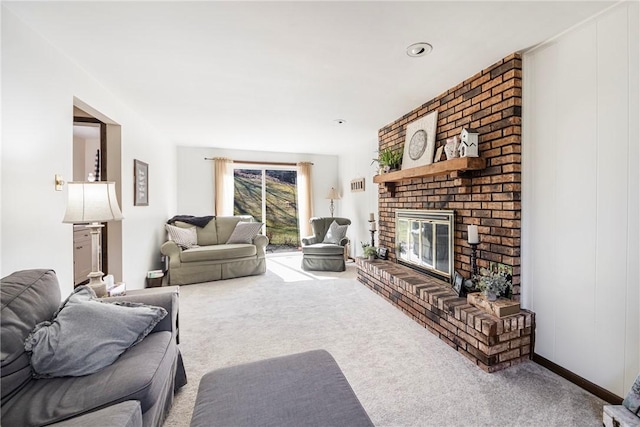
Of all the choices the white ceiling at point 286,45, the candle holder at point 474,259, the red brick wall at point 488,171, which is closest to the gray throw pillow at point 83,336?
the white ceiling at point 286,45

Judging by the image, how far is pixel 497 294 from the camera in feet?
7.00

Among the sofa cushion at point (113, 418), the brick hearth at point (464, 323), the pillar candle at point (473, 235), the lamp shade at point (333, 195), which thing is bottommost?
the brick hearth at point (464, 323)

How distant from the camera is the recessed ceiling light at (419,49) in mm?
1981

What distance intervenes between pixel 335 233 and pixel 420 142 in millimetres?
2364

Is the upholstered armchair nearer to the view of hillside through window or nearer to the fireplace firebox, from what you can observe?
the fireplace firebox

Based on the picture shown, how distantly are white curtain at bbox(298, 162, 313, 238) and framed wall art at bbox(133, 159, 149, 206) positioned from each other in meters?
3.18

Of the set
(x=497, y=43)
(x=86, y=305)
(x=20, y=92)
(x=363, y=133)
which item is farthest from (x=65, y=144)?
(x=363, y=133)

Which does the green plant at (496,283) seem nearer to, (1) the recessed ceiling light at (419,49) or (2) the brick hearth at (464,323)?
(2) the brick hearth at (464,323)

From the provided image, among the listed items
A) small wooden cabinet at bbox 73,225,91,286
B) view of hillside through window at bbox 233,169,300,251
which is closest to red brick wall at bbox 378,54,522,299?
view of hillside through window at bbox 233,169,300,251

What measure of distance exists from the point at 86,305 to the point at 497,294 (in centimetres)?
263

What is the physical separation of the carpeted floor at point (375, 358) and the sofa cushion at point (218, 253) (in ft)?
1.87

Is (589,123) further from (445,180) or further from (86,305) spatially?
(86,305)

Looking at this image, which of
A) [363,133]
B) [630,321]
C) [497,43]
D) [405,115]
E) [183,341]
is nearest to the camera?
[630,321]

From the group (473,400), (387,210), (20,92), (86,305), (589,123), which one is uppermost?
(20,92)
